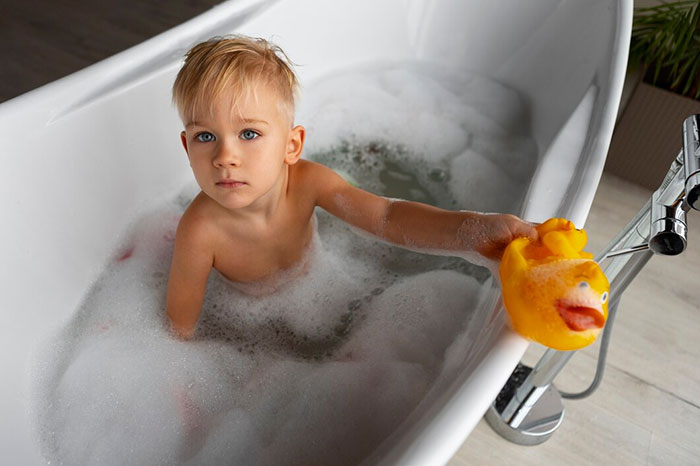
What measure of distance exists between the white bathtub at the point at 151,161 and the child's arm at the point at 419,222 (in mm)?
104

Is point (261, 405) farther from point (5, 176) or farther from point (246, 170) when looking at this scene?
point (5, 176)

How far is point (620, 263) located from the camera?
99 cm

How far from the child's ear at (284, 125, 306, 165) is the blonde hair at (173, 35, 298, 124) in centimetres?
5

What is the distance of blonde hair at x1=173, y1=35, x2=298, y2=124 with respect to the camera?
866 mm

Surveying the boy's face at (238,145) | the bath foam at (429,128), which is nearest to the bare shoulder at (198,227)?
the boy's face at (238,145)

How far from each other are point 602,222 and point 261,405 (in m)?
1.04

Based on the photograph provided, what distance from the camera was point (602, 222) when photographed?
167 cm

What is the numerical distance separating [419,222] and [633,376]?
2.21 ft

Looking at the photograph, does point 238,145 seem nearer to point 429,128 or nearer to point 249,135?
point 249,135

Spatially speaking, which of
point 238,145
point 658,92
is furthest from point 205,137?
point 658,92

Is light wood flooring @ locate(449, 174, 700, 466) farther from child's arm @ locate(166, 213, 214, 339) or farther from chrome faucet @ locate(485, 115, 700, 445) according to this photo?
child's arm @ locate(166, 213, 214, 339)

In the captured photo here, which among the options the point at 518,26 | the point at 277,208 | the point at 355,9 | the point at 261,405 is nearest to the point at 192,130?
the point at 277,208

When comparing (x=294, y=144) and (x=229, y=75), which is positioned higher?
(x=229, y=75)

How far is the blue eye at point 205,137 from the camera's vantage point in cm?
90
